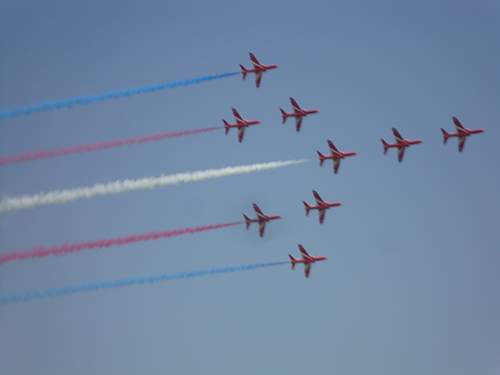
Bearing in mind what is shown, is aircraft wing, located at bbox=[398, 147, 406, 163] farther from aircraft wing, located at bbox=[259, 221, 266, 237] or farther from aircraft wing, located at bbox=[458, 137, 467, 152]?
aircraft wing, located at bbox=[259, 221, 266, 237]

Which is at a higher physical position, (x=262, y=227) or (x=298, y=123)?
(x=298, y=123)

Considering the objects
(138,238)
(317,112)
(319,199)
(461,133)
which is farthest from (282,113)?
(138,238)

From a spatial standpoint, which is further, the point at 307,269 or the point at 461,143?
the point at 307,269

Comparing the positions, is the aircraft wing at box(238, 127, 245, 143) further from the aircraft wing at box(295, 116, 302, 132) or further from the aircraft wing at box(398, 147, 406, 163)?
the aircraft wing at box(398, 147, 406, 163)

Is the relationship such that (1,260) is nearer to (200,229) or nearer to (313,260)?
(200,229)

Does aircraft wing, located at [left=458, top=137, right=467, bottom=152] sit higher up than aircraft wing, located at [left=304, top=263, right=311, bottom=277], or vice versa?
aircraft wing, located at [left=458, top=137, right=467, bottom=152]

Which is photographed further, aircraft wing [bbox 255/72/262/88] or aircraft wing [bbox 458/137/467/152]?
aircraft wing [bbox 458/137/467/152]

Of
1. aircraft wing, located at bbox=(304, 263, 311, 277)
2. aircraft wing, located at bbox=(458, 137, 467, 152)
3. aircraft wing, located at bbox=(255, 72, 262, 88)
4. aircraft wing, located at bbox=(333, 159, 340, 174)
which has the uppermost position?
aircraft wing, located at bbox=(255, 72, 262, 88)

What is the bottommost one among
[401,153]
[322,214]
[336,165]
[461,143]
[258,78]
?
[322,214]

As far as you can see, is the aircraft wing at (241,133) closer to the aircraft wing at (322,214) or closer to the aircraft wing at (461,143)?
the aircraft wing at (322,214)

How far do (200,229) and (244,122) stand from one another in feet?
58.0

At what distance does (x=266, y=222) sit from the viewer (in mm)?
104438

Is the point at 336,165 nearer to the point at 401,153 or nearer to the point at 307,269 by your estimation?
the point at 401,153

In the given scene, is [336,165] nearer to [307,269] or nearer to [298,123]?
[298,123]
